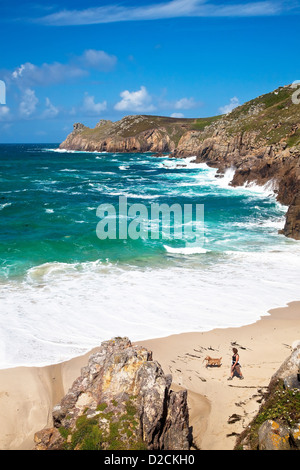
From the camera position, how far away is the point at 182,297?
17844 millimetres

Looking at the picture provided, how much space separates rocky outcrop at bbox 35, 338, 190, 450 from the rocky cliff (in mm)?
22515

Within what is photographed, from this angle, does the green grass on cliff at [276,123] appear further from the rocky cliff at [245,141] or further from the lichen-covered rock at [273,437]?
the lichen-covered rock at [273,437]

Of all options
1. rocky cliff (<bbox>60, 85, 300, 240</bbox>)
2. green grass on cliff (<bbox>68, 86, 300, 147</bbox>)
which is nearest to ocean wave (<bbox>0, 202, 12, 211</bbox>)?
rocky cliff (<bbox>60, 85, 300, 240</bbox>)

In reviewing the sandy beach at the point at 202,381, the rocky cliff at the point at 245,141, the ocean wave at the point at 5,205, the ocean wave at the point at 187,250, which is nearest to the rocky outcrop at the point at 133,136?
the rocky cliff at the point at 245,141

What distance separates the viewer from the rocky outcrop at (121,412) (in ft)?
24.4

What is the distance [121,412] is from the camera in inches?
309

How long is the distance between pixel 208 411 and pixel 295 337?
18.7ft

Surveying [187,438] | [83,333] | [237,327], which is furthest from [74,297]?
[187,438]

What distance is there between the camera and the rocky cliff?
42606mm

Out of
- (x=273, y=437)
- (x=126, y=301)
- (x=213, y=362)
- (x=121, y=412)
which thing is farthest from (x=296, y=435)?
(x=126, y=301)

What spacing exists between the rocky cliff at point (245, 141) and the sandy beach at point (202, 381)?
16171mm

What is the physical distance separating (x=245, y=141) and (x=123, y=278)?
202 ft
